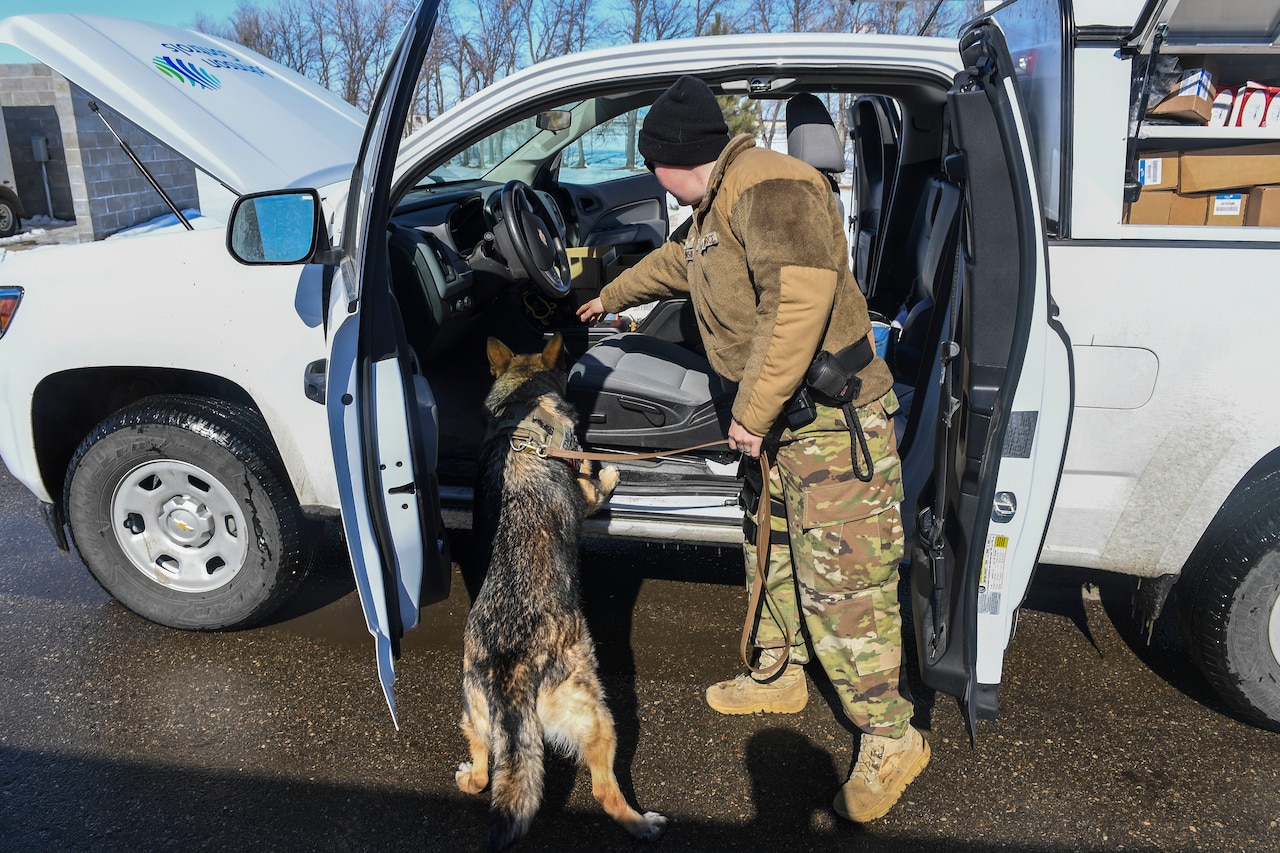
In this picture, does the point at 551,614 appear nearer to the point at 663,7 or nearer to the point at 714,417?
the point at 714,417

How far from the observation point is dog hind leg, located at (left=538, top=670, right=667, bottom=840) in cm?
221

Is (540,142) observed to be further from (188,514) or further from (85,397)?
(188,514)

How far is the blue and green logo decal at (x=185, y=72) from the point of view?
281cm

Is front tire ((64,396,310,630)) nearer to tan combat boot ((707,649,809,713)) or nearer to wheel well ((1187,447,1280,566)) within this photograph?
tan combat boot ((707,649,809,713))

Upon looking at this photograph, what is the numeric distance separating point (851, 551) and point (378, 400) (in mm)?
1409

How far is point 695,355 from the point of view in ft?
12.4

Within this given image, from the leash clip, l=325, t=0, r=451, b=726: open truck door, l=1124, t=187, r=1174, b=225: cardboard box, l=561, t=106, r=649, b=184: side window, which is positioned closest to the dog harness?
the leash clip

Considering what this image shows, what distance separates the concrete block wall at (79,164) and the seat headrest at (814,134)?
1005cm

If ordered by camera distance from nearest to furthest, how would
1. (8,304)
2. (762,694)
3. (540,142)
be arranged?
(762,694), (8,304), (540,142)

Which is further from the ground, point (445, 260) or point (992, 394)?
point (445, 260)

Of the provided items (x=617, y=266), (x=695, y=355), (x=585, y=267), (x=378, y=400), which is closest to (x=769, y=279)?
(x=378, y=400)

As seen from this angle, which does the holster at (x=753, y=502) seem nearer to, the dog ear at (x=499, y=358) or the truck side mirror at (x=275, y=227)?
the dog ear at (x=499, y=358)

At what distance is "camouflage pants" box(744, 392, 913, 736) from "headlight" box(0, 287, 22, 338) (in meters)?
2.64

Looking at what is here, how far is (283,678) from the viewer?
297 cm
